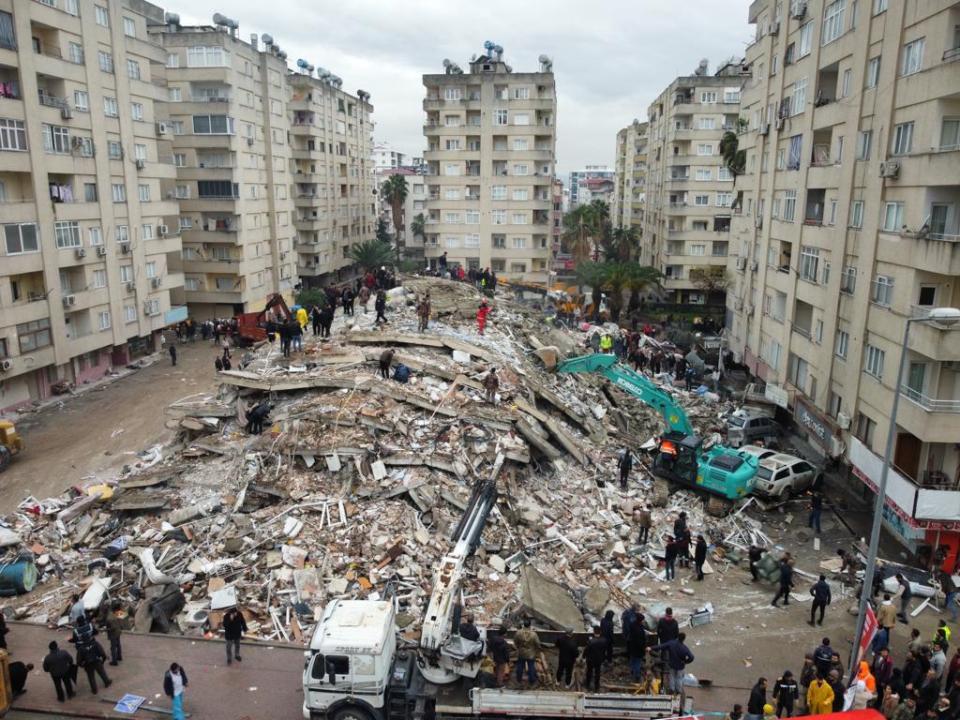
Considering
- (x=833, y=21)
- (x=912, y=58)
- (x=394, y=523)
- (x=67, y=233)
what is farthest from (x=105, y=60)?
(x=912, y=58)

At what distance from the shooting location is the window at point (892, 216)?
75.5 ft

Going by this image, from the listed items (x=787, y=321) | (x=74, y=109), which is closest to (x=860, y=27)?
(x=787, y=321)

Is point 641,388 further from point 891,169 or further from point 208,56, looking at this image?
point 208,56

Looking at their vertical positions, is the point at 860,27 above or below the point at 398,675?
above

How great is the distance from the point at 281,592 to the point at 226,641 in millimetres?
2222

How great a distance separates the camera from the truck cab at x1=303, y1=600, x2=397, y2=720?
42.5 feet

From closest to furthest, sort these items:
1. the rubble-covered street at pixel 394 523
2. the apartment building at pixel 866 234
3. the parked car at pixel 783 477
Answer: the rubble-covered street at pixel 394 523, the apartment building at pixel 866 234, the parked car at pixel 783 477

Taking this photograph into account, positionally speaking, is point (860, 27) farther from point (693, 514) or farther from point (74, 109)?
point (74, 109)

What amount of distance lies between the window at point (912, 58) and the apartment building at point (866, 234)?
6cm

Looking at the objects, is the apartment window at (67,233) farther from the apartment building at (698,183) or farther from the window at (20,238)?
the apartment building at (698,183)

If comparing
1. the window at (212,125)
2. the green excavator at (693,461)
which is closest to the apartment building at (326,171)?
the window at (212,125)

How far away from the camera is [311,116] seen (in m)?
66.6

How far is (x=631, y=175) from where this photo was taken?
8919 centimetres

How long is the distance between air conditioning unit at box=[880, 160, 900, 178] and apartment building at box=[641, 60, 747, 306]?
3606 cm
